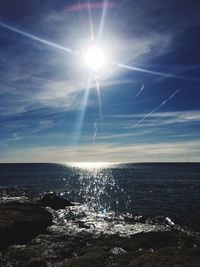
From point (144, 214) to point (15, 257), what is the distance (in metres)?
26.4

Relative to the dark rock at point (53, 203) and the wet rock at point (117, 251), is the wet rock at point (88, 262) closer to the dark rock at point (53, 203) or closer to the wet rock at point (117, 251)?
the wet rock at point (117, 251)

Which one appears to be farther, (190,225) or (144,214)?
(144,214)

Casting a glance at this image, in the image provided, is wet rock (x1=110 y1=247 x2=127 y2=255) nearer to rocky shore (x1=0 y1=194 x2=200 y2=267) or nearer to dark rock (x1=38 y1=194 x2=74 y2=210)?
rocky shore (x1=0 y1=194 x2=200 y2=267)

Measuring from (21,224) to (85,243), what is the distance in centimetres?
763

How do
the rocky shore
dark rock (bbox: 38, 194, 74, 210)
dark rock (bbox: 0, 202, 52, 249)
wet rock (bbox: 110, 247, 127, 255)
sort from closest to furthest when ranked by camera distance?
the rocky shore
wet rock (bbox: 110, 247, 127, 255)
dark rock (bbox: 0, 202, 52, 249)
dark rock (bbox: 38, 194, 74, 210)

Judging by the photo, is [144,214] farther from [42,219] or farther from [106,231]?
[42,219]

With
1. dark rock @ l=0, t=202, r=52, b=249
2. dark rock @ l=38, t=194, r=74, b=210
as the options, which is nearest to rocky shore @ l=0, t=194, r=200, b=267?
dark rock @ l=0, t=202, r=52, b=249

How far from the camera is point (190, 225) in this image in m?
37.2

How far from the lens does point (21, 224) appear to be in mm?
30875

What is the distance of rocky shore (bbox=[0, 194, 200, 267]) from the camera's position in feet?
68.0

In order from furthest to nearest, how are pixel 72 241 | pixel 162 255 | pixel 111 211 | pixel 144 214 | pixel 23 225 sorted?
pixel 111 211 < pixel 144 214 < pixel 23 225 < pixel 72 241 < pixel 162 255

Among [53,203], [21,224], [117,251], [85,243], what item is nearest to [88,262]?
[117,251]

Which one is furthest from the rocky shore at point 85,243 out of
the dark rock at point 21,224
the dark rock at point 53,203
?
the dark rock at point 53,203

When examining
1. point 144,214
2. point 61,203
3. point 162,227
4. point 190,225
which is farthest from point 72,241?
point 61,203
